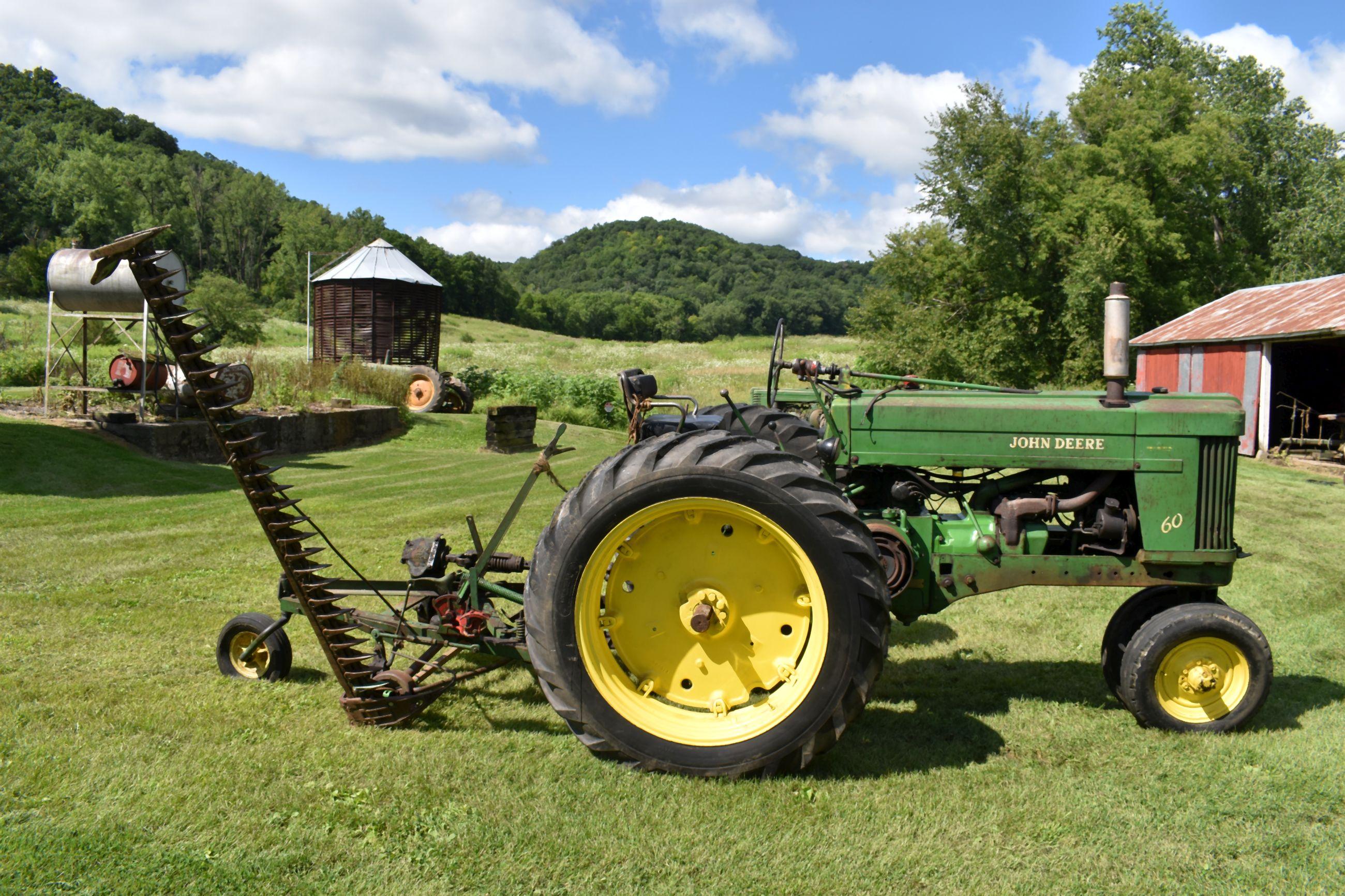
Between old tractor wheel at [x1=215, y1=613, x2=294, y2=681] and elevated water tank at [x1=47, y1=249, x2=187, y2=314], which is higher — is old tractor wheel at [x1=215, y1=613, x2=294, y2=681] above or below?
below

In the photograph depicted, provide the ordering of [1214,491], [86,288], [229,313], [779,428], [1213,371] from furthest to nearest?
[229,313] → [1213,371] → [86,288] → [779,428] → [1214,491]

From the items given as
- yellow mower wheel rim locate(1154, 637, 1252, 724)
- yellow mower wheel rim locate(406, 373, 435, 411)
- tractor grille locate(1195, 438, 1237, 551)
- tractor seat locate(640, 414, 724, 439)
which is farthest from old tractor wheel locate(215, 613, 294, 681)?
yellow mower wheel rim locate(406, 373, 435, 411)

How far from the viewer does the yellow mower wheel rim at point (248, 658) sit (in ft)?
14.5

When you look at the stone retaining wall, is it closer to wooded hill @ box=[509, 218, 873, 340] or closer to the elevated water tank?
the elevated water tank

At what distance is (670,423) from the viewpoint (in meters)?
5.95

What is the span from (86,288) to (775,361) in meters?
10.5

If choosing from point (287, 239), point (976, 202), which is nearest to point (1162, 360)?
point (976, 202)

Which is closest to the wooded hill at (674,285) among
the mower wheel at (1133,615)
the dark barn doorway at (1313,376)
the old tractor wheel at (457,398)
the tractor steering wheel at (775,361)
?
the dark barn doorway at (1313,376)

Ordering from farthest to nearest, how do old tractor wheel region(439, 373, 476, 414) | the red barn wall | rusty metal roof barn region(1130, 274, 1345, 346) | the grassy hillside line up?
old tractor wheel region(439, 373, 476, 414) → the grassy hillside → the red barn wall → rusty metal roof barn region(1130, 274, 1345, 346)

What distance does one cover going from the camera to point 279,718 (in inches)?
153

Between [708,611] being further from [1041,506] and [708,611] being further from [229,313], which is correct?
[229,313]

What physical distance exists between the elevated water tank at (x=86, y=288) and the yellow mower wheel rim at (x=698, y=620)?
1041cm

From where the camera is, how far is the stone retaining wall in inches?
462

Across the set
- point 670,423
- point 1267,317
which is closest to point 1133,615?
point 670,423
